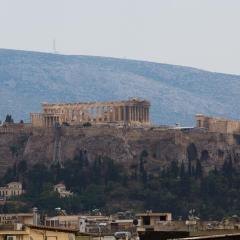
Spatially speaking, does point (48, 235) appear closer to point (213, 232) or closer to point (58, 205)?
point (213, 232)

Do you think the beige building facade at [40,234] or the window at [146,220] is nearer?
the beige building facade at [40,234]

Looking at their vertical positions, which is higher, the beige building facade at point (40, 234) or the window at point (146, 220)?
the window at point (146, 220)

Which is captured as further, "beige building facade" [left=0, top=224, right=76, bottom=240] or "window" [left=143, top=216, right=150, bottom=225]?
"window" [left=143, top=216, right=150, bottom=225]

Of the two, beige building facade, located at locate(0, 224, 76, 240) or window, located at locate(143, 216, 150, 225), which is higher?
window, located at locate(143, 216, 150, 225)

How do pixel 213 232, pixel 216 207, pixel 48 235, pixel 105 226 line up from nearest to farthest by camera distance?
pixel 48 235 → pixel 213 232 → pixel 105 226 → pixel 216 207

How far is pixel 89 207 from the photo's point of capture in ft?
655

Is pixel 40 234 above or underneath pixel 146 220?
underneath

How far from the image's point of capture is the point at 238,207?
19538cm

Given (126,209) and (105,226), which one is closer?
(105,226)

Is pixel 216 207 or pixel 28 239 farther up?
pixel 216 207

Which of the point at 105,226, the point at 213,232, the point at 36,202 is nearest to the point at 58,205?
the point at 36,202

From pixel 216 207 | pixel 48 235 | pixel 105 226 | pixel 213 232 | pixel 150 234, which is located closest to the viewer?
pixel 150 234

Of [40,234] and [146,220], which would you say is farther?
[146,220]

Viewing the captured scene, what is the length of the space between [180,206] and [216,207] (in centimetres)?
422
